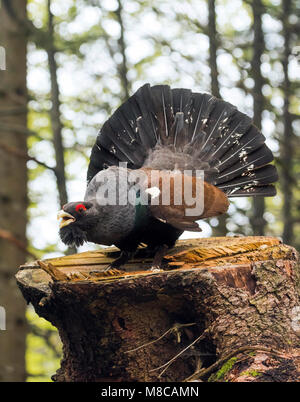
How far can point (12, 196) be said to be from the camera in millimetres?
6926

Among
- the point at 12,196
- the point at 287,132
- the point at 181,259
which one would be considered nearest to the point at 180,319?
the point at 181,259

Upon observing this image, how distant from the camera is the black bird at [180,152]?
4773 mm

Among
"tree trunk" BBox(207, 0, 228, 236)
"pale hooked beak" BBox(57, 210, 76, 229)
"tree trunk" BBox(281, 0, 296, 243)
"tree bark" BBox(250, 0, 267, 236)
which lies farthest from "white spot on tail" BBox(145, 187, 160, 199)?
"tree trunk" BBox(281, 0, 296, 243)

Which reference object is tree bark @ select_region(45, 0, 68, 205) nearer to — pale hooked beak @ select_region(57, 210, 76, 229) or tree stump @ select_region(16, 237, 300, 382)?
pale hooked beak @ select_region(57, 210, 76, 229)

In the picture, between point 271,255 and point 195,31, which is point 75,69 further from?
point 271,255

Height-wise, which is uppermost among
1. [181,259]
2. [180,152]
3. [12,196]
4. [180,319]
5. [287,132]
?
[287,132]

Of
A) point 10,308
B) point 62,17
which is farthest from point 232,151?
point 62,17

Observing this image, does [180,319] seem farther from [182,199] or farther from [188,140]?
[188,140]

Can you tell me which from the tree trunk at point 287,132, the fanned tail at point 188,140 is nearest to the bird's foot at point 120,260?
the fanned tail at point 188,140

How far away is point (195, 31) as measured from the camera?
28.1 ft

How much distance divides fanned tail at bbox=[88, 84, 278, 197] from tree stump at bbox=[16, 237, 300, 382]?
4.86ft

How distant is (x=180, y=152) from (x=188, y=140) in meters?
0.17

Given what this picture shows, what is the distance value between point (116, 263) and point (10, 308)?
2.79 m

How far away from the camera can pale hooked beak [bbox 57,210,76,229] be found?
426 centimetres
